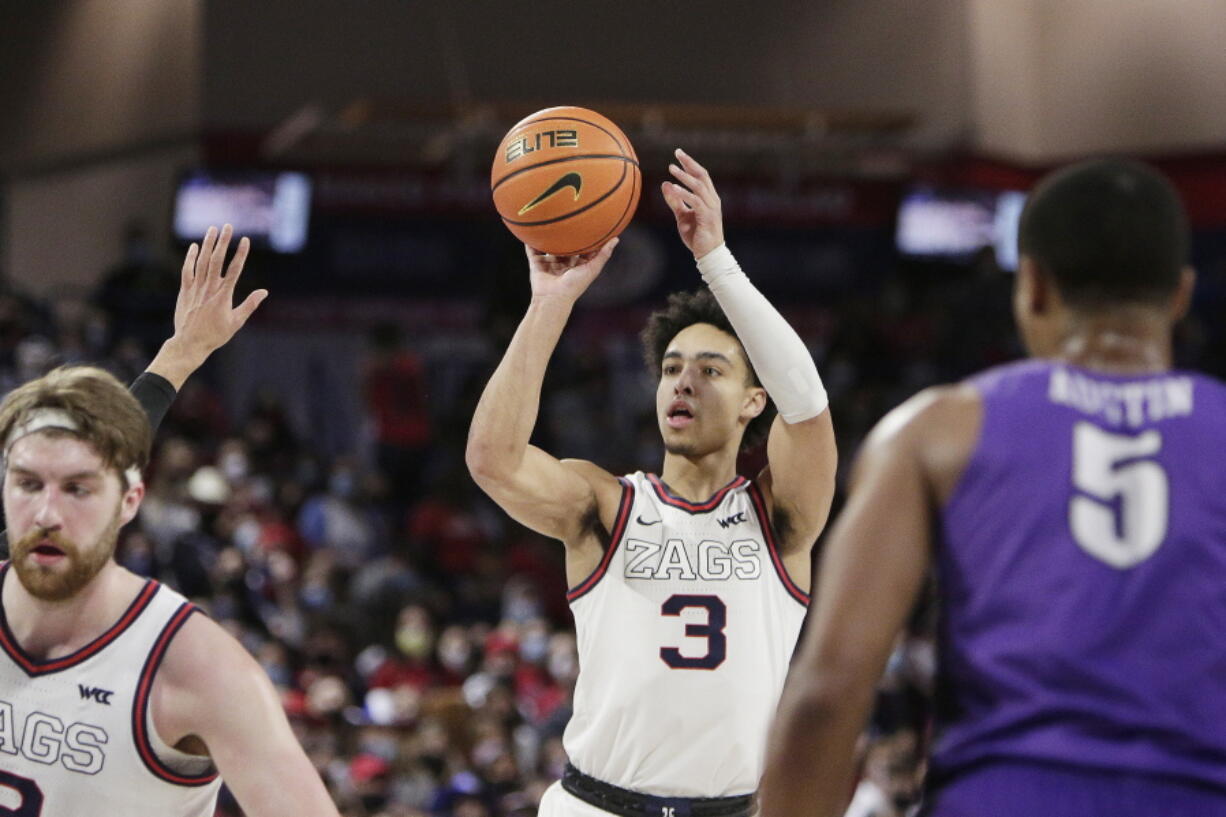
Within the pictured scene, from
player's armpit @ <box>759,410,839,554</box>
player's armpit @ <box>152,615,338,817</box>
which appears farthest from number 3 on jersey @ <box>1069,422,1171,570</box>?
player's armpit @ <box>759,410,839,554</box>

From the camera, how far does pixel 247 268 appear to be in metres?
18.6

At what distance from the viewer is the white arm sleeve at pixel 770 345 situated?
→ 467 cm

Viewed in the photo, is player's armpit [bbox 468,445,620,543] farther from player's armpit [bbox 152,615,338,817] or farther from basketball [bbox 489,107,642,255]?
player's armpit [bbox 152,615,338,817]

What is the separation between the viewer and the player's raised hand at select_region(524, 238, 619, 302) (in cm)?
494

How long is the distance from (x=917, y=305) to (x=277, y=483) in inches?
326

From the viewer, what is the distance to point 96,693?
Result: 10.9ft

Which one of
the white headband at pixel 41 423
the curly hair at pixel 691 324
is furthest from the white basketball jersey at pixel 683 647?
the white headband at pixel 41 423

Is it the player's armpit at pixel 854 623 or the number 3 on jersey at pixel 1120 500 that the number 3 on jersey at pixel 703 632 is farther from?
the number 3 on jersey at pixel 1120 500

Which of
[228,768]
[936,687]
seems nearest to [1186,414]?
[936,687]

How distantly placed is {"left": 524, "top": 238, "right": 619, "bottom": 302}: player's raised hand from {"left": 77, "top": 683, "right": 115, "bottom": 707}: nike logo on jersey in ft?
6.45

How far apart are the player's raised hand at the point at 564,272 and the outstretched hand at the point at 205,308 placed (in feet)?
2.66

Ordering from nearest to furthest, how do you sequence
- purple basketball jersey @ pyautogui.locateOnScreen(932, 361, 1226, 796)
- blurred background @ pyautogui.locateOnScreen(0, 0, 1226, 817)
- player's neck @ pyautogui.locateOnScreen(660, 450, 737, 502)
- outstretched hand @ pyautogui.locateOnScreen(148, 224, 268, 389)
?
purple basketball jersey @ pyautogui.locateOnScreen(932, 361, 1226, 796) < outstretched hand @ pyautogui.locateOnScreen(148, 224, 268, 389) < player's neck @ pyautogui.locateOnScreen(660, 450, 737, 502) < blurred background @ pyautogui.locateOnScreen(0, 0, 1226, 817)

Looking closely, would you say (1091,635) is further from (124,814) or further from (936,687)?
(124,814)

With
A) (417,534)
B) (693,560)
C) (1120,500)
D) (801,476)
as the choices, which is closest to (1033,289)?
(1120,500)
